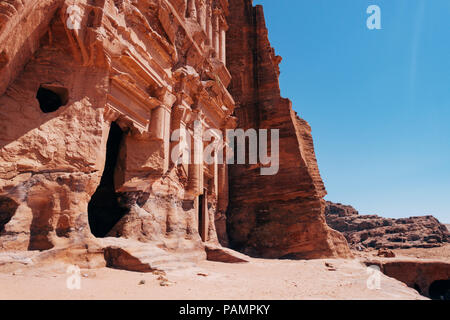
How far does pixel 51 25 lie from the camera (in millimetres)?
7031

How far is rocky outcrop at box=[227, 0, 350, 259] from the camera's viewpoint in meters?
16.5

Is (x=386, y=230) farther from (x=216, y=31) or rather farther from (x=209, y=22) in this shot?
(x=209, y=22)

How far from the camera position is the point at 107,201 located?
35.0ft

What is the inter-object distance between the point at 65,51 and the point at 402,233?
114ft

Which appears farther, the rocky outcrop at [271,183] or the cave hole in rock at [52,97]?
the rocky outcrop at [271,183]

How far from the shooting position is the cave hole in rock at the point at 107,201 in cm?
1020

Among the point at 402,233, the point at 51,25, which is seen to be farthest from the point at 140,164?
the point at 402,233

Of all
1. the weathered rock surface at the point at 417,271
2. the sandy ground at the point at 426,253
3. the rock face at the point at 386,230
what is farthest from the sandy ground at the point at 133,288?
the rock face at the point at 386,230

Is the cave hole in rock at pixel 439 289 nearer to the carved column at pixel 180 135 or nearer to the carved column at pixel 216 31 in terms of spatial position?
the carved column at pixel 180 135

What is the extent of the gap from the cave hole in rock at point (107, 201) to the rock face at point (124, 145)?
0.04 m

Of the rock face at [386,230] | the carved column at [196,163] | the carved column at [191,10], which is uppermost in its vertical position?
the carved column at [191,10]

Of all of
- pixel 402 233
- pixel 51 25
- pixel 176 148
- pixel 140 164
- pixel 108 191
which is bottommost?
pixel 402 233

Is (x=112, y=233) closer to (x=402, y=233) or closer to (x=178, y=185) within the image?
(x=178, y=185)
